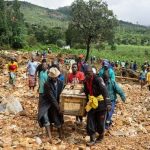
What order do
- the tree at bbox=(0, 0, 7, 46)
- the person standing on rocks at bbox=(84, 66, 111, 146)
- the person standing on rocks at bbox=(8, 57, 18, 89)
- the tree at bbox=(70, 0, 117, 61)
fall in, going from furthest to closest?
1. the tree at bbox=(0, 0, 7, 46)
2. the tree at bbox=(70, 0, 117, 61)
3. the person standing on rocks at bbox=(8, 57, 18, 89)
4. the person standing on rocks at bbox=(84, 66, 111, 146)

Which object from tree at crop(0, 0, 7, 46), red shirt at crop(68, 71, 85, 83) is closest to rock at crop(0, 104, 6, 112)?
red shirt at crop(68, 71, 85, 83)

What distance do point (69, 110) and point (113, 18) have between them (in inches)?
1402

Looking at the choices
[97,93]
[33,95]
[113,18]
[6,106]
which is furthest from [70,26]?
[97,93]

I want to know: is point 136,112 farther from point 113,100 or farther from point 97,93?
point 97,93

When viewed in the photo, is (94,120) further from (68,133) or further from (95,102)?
(68,133)

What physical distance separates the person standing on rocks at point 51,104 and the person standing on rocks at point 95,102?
62cm

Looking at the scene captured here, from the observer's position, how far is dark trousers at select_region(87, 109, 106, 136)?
27.3 ft

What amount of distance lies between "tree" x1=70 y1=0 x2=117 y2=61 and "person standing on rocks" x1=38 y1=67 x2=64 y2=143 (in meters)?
33.7

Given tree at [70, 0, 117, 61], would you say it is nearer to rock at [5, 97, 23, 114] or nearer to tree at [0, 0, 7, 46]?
tree at [0, 0, 7, 46]

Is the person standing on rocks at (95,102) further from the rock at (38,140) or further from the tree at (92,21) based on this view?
the tree at (92,21)

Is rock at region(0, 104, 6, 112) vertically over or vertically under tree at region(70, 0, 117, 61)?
under

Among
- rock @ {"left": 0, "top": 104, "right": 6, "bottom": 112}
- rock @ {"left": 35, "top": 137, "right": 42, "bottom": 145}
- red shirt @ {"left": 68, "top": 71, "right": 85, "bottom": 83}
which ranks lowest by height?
rock @ {"left": 35, "top": 137, "right": 42, "bottom": 145}

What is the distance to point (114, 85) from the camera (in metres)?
9.37

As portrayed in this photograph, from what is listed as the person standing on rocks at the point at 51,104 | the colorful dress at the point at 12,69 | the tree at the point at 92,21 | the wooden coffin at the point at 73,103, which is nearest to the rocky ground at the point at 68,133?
the person standing on rocks at the point at 51,104
